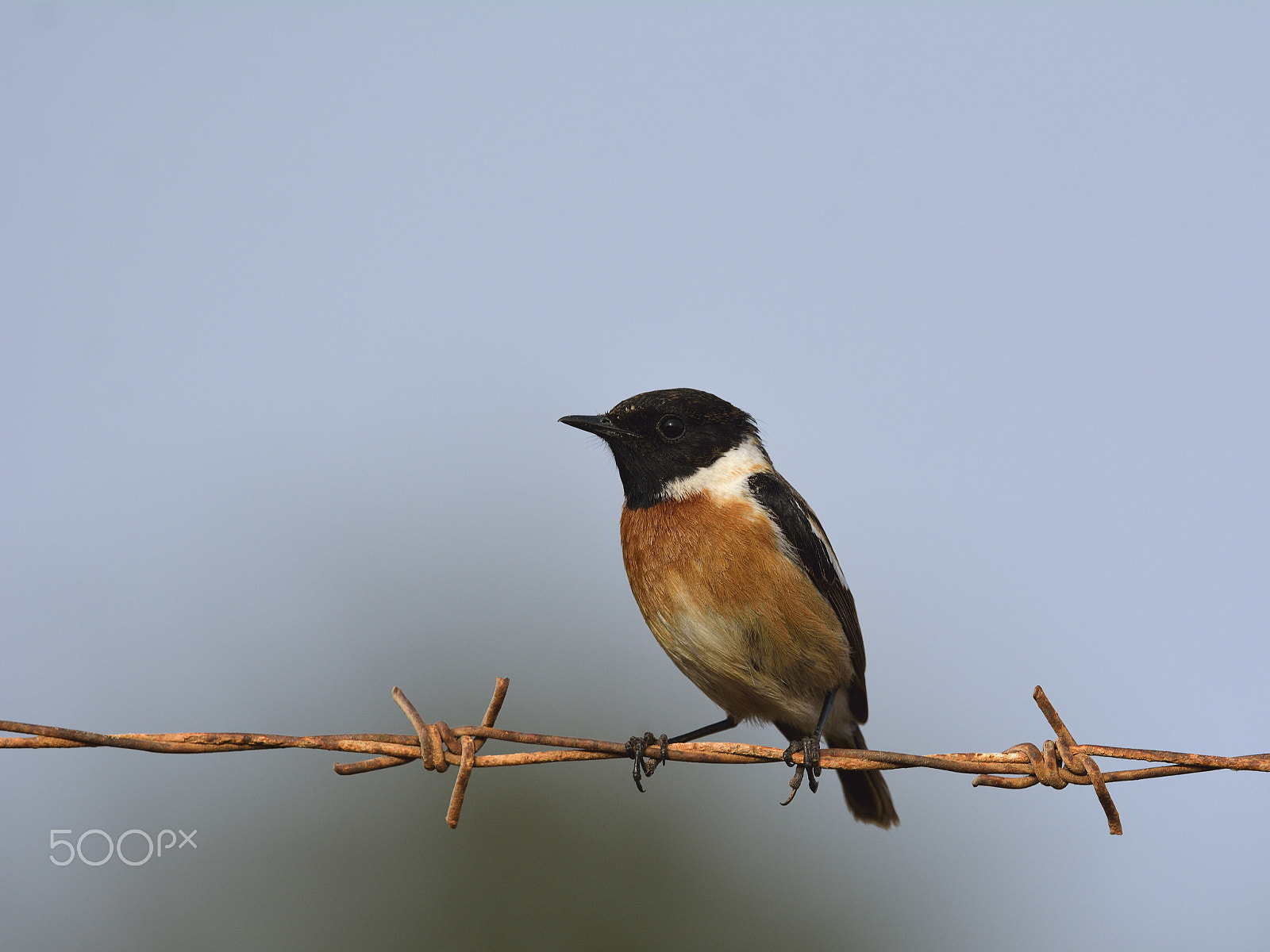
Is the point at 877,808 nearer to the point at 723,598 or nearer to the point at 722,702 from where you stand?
the point at 722,702

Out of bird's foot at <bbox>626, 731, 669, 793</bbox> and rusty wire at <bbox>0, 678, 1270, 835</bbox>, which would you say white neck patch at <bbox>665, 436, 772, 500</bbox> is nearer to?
bird's foot at <bbox>626, 731, 669, 793</bbox>

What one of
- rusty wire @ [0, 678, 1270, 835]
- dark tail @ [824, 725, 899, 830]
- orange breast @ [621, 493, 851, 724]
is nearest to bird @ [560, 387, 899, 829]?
orange breast @ [621, 493, 851, 724]

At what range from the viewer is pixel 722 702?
514cm

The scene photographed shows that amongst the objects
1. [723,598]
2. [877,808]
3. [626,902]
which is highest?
[723,598]

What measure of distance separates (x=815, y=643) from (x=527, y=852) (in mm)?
6322

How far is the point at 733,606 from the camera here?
4559 mm

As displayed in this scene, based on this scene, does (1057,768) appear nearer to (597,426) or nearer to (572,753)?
(572,753)

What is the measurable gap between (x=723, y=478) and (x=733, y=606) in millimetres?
747

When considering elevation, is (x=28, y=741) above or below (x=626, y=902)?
above

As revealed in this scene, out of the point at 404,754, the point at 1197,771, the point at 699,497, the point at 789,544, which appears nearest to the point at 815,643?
the point at 789,544

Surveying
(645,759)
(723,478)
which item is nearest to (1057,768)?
(645,759)

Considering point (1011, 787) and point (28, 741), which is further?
point (1011, 787)

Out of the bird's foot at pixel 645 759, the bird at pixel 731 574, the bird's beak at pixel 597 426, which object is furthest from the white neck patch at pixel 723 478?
the bird's foot at pixel 645 759

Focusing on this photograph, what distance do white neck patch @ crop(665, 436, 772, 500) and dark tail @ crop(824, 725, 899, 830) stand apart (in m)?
1.52
